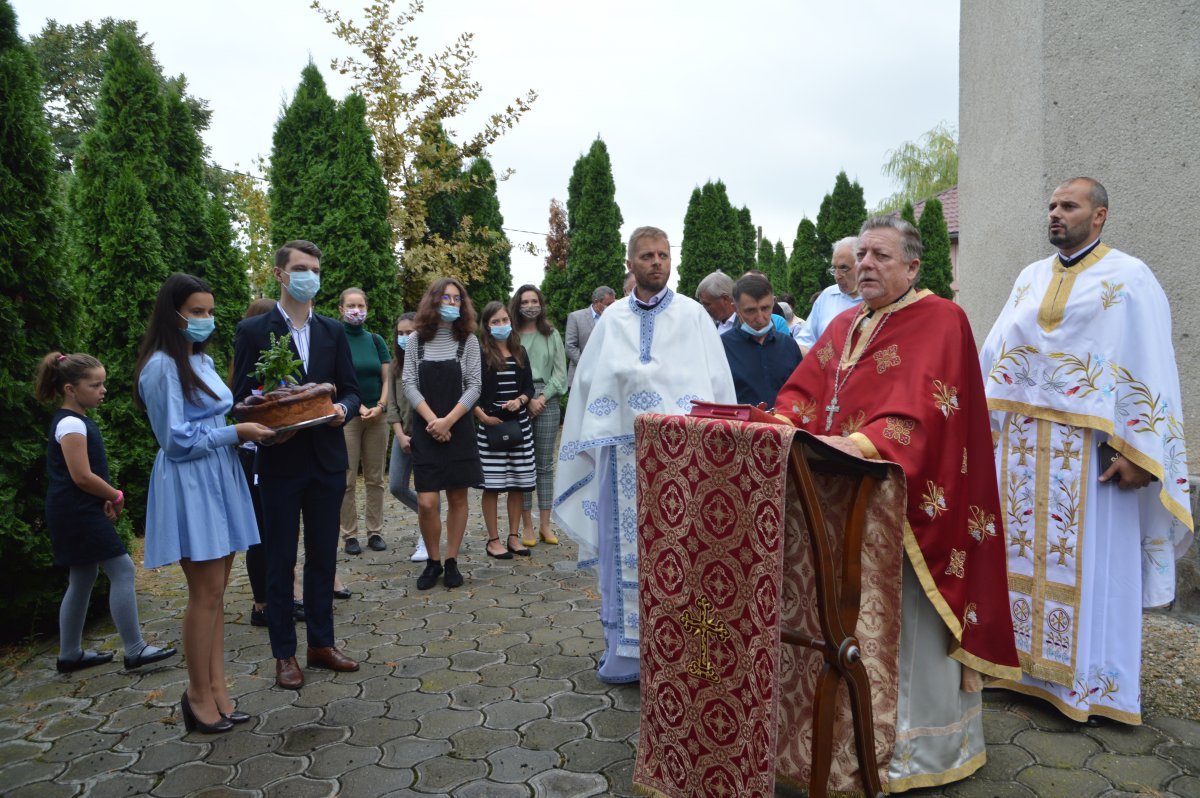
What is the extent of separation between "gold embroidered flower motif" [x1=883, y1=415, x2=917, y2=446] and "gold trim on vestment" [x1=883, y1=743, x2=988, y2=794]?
1.25 metres

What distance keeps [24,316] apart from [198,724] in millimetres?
3211

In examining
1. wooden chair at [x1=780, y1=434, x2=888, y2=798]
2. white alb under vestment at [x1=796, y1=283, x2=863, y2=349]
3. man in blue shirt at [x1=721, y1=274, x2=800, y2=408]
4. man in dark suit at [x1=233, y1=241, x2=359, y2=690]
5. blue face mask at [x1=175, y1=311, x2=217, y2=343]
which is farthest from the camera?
white alb under vestment at [x1=796, y1=283, x2=863, y2=349]

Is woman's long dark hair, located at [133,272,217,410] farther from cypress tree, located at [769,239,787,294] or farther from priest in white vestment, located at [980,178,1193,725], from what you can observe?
cypress tree, located at [769,239,787,294]

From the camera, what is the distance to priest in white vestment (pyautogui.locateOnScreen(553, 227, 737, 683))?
13.9 ft

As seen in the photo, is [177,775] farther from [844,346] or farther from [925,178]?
[925,178]

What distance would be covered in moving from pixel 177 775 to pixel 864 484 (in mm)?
2968

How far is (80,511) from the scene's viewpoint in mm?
4664

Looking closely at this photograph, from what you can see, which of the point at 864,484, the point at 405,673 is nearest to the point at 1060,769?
the point at 864,484

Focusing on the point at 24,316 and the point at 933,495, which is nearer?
the point at 933,495

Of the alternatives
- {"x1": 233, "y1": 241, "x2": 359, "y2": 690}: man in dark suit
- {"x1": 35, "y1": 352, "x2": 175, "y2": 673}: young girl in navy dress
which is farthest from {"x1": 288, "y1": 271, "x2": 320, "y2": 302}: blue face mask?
{"x1": 35, "y1": 352, "x2": 175, "y2": 673}: young girl in navy dress

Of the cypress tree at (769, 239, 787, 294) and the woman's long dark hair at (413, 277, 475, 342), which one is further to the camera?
the cypress tree at (769, 239, 787, 294)

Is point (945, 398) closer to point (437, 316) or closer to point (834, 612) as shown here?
point (834, 612)

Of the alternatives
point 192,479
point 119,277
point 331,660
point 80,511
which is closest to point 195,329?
point 192,479

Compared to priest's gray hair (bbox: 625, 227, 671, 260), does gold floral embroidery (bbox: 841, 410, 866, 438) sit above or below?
below
